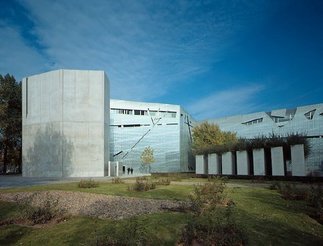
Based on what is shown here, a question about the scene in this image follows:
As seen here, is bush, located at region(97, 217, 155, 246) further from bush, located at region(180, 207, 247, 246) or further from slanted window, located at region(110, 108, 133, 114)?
slanted window, located at region(110, 108, 133, 114)

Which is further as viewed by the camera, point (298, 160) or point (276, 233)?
point (298, 160)

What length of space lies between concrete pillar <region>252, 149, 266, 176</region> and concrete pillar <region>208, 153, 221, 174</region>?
6.17m

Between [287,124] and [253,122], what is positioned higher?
[253,122]

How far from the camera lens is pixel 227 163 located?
1378 inches

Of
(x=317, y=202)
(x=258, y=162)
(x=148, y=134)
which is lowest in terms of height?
(x=317, y=202)

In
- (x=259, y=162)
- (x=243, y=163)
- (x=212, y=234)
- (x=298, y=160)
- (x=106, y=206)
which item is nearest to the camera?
(x=212, y=234)

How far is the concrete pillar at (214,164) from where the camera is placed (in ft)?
121

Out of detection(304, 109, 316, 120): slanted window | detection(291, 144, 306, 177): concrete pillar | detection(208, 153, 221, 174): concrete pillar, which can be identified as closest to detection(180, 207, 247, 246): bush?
detection(291, 144, 306, 177): concrete pillar

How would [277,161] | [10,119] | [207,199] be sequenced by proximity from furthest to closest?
[10,119]
[277,161]
[207,199]

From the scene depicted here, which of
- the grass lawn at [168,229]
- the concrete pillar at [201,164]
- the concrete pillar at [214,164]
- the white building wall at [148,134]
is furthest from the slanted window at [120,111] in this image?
the grass lawn at [168,229]

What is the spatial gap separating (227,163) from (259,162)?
185 inches

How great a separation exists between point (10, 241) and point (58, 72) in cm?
3904

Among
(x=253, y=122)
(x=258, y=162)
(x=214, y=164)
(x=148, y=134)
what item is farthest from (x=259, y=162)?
(x=253, y=122)

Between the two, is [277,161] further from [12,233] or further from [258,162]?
[12,233]
